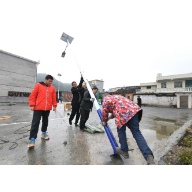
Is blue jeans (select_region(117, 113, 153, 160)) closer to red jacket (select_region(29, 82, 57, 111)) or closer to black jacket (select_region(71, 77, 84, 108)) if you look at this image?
red jacket (select_region(29, 82, 57, 111))

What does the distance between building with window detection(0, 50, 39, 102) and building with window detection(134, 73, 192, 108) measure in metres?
24.4

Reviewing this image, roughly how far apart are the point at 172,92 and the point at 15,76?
30.2m

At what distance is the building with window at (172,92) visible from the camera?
1853 cm

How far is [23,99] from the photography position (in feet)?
→ 69.0

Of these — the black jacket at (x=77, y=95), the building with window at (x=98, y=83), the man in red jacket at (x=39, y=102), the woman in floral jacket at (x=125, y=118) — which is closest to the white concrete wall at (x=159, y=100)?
the building with window at (x=98, y=83)

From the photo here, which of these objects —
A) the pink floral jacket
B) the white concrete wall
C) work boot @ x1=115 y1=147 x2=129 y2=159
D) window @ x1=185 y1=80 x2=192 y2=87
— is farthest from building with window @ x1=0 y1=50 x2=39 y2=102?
window @ x1=185 y1=80 x2=192 y2=87

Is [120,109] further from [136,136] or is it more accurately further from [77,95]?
[77,95]

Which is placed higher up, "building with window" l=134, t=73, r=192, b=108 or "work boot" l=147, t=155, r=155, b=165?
"building with window" l=134, t=73, r=192, b=108

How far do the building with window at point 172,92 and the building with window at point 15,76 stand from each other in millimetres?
24370

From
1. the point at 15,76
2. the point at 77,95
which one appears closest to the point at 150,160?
the point at 77,95

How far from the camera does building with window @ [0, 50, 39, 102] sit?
61.7ft

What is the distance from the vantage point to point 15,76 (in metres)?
20.3

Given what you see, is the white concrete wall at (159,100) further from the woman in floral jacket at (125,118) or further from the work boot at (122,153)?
the work boot at (122,153)
